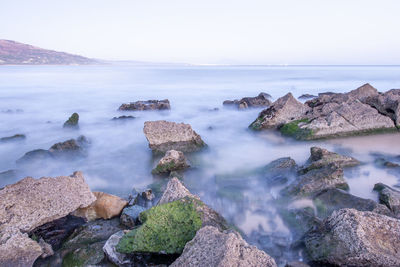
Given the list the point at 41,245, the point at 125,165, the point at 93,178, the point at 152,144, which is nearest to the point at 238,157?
the point at 152,144

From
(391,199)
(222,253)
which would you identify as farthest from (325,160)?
(222,253)

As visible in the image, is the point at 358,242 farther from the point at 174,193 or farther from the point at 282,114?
the point at 282,114

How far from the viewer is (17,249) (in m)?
3.37

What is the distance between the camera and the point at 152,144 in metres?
8.00

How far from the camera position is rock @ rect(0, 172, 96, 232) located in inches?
153

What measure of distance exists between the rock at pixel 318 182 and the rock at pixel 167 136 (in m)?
3.33

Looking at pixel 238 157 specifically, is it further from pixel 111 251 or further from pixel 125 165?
pixel 111 251

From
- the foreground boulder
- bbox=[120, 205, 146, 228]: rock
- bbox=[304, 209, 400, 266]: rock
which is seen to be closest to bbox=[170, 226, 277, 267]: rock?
bbox=[304, 209, 400, 266]: rock

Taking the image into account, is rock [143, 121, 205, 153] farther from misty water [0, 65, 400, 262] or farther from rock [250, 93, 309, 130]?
rock [250, 93, 309, 130]

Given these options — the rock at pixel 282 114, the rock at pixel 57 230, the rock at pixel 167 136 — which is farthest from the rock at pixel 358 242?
the rock at pixel 282 114

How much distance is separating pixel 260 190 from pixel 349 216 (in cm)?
248

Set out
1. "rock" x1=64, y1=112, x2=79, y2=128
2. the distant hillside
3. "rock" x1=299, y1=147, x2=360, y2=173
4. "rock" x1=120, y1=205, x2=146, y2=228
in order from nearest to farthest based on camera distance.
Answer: "rock" x1=120, y1=205, x2=146, y2=228, "rock" x1=299, y1=147, x2=360, y2=173, "rock" x1=64, y1=112, x2=79, y2=128, the distant hillside

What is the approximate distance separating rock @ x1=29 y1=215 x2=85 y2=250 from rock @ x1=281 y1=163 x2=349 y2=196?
3.50 m

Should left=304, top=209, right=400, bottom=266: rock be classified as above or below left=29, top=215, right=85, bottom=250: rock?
above
